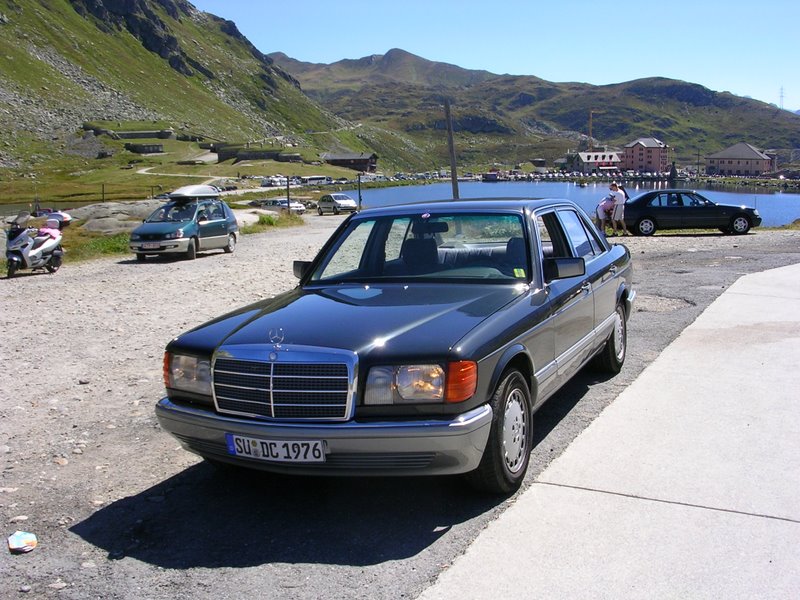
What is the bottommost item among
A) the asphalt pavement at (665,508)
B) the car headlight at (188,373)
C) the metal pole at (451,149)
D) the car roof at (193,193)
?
the asphalt pavement at (665,508)

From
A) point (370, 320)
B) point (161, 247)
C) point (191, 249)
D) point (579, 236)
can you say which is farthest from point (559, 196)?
point (191, 249)

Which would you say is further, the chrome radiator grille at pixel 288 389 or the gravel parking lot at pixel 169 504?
the chrome radiator grille at pixel 288 389

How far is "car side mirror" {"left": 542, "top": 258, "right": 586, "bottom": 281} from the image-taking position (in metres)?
5.36

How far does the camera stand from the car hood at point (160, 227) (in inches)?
793

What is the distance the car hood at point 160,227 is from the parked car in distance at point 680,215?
1472cm

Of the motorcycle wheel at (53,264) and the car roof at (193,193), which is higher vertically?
the car roof at (193,193)

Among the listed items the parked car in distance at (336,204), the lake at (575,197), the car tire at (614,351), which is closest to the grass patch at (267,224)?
the lake at (575,197)

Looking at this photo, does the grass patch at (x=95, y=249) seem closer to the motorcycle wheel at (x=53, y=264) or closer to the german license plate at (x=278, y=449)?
the motorcycle wheel at (x=53, y=264)

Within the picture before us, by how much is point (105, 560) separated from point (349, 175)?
169401 mm

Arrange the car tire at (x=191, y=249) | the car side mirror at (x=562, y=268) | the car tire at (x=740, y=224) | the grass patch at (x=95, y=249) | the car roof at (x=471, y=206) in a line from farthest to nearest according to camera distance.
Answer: the car tire at (x=740, y=224) < the grass patch at (x=95, y=249) < the car tire at (x=191, y=249) < the car roof at (x=471, y=206) < the car side mirror at (x=562, y=268)

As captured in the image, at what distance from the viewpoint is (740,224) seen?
2594 cm

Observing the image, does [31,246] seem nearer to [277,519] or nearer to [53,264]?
[53,264]

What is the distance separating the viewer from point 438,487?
464 cm

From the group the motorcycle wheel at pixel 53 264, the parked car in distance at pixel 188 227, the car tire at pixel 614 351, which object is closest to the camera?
the car tire at pixel 614 351
